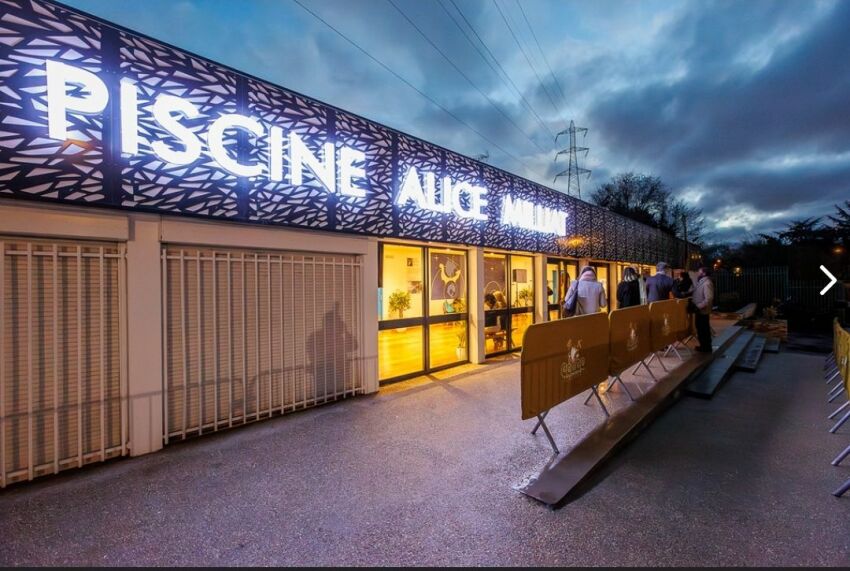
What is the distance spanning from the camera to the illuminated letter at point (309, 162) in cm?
492

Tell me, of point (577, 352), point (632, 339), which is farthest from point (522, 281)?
point (577, 352)

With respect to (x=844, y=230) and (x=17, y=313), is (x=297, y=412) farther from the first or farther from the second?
(x=844, y=230)

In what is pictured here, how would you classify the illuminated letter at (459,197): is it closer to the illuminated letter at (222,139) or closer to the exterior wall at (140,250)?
the illuminated letter at (222,139)

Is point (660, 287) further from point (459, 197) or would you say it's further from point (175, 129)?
point (175, 129)

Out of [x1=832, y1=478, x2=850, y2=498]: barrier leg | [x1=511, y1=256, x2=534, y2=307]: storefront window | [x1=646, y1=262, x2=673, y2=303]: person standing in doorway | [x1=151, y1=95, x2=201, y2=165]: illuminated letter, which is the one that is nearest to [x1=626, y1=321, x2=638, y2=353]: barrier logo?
[x1=832, y1=478, x2=850, y2=498]: barrier leg

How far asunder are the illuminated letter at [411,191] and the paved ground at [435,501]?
3.59 metres

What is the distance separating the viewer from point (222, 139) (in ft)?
14.0

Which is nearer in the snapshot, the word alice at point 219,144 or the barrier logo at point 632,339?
the word alice at point 219,144

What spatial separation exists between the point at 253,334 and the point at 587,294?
5.89m

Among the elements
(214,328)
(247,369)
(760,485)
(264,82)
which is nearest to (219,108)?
(264,82)

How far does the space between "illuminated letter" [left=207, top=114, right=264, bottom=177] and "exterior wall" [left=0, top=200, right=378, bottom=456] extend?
66 cm

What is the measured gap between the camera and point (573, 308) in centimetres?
750

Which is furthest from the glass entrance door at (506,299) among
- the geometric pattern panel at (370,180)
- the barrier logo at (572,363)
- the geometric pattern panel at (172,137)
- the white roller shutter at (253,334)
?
the geometric pattern panel at (172,137)

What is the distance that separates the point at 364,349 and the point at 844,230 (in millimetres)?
40223
